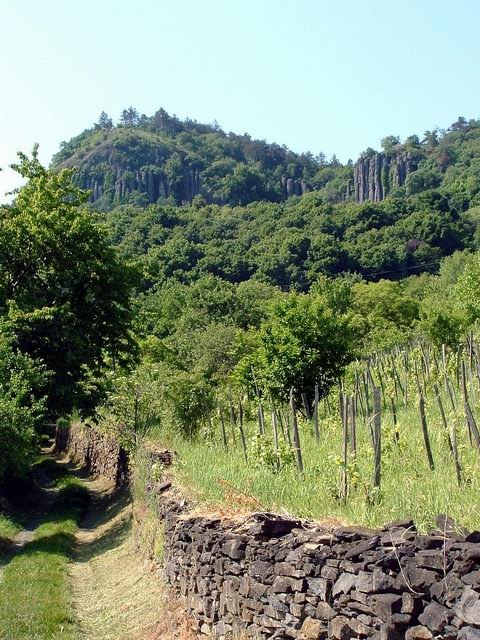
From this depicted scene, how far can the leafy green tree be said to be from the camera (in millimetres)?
21891

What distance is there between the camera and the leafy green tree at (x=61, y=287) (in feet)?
71.8

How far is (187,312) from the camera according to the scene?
5469cm

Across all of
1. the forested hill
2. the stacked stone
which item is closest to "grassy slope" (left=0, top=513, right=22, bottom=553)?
the stacked stone

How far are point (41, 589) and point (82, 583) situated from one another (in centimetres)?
143

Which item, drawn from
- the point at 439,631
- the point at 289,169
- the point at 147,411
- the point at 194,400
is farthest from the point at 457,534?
the point at 289,169

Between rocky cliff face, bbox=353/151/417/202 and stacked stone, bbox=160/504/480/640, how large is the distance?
162 m

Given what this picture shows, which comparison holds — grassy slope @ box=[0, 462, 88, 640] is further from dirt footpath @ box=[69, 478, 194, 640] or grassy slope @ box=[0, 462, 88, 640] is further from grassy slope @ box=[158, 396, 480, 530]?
grassy slope @ box=[158, 396, 480, 530]

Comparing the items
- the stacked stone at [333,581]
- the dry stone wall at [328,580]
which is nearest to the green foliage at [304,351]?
the dry stone wall at [328,580]

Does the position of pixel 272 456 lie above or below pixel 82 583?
above

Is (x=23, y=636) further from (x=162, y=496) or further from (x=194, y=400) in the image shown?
(x=194, y=400)

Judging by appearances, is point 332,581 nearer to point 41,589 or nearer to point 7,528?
point 41,589

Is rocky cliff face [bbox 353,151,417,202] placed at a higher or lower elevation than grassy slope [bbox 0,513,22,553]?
higher

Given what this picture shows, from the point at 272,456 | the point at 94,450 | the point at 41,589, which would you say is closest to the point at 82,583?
the point at 41,589

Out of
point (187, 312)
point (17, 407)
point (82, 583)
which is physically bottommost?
point (82, 583)
